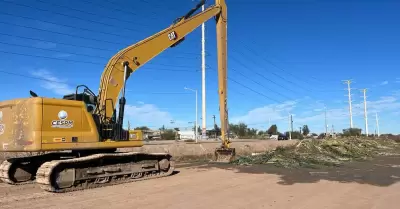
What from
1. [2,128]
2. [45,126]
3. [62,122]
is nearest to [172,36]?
[62,122]

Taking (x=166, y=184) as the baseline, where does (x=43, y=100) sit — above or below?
above

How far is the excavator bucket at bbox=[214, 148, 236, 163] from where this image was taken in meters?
18.0

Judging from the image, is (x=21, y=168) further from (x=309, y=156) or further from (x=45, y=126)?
(x=309, y=156)

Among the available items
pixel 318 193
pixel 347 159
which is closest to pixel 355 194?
pixel 318 193

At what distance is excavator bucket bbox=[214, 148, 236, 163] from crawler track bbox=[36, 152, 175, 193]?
4581 millimetres

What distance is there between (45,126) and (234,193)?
5.60 metres

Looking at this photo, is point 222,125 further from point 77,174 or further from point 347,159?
point 77,174

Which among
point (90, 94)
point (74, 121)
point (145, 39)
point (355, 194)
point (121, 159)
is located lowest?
point (355, 194)

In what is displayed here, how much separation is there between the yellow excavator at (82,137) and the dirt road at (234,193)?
2.19ft

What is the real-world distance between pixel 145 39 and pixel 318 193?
857 cm

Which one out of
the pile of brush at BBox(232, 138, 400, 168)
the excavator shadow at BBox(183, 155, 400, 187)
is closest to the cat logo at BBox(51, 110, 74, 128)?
the excavator shadow at BBox(183, 155, 400, 187)

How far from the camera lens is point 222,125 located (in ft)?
61.4

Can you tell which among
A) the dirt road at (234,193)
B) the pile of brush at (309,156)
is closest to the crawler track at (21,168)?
the dirt road at (234,193)

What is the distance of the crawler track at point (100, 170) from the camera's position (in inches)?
411
